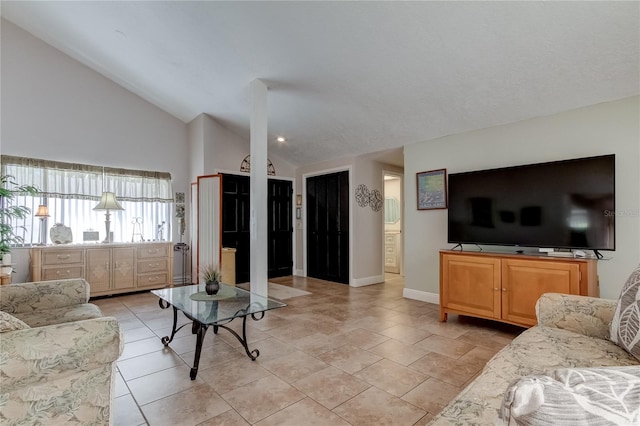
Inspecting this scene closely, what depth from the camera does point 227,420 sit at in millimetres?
1750

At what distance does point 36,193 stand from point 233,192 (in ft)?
9.04

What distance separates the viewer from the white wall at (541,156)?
2.82 m

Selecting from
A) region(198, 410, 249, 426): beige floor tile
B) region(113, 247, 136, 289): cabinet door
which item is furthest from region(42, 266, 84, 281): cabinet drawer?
region(198, 410, 249, 426): beige floor tile

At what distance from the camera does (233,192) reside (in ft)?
18.7

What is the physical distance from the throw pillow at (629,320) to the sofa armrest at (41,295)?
352cm

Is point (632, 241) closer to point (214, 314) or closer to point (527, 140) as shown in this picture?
point (527, 140)

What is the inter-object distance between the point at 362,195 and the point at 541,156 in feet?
8.89

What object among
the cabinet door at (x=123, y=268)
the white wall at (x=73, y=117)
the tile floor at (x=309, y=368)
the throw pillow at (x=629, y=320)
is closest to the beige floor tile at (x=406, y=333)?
the tile floor at (x=309, y=368)

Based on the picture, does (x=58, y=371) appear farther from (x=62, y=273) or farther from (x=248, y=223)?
(x=248, y=223)

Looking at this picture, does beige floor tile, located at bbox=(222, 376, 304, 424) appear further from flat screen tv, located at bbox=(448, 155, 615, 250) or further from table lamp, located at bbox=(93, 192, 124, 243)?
table lamp, located at bbox=(93, 192, 124, 243)

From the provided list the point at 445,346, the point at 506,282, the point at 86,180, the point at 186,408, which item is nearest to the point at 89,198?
the point at 86,180

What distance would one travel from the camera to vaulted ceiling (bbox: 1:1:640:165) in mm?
2395

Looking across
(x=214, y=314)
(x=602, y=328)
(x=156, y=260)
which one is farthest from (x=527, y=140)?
(x=156, y=260)

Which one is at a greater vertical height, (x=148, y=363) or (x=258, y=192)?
(x=258, y=192)
